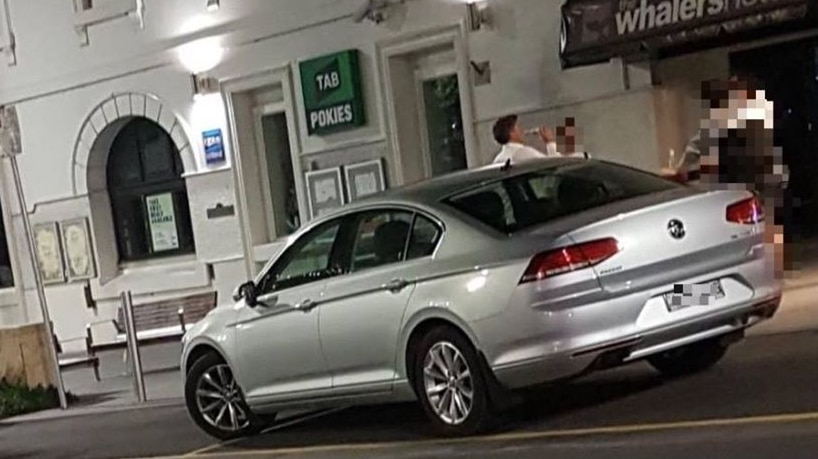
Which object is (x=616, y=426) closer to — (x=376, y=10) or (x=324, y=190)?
(x=376, y=10)

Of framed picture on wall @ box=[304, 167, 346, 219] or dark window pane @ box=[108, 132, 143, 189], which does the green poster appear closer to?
dark window pane @ box=[108, 132, 143, 189]

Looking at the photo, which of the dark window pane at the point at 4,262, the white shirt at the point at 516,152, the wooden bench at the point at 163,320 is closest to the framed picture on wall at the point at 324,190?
the wooden bench at the point at 163,320

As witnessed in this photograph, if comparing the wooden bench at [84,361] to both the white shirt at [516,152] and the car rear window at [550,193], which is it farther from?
the car rear window at [550,193]

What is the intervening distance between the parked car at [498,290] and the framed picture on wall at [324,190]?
7.52 meters

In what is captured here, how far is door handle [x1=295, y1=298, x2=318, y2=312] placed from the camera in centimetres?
1029

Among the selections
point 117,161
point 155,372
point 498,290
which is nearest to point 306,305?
point 498,290

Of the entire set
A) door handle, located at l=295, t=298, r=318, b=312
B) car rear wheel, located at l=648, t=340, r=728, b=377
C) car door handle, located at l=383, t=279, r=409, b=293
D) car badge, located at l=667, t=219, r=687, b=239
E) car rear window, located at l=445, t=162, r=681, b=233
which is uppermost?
car rear window, located at l=445, t=162, r=681, b=233

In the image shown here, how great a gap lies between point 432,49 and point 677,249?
29.0ft

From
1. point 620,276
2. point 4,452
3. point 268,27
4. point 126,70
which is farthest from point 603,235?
point 126,70

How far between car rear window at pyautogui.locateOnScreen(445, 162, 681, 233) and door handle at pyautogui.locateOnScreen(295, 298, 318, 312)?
126 centimetres

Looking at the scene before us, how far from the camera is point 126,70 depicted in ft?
67.3

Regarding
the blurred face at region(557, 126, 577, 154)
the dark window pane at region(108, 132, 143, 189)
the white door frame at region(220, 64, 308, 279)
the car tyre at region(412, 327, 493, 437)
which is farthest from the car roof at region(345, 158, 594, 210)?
the dark window pane at region(108, 132, 143, 189)

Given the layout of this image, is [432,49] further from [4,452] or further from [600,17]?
[4,452]

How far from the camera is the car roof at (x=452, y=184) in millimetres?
9969
